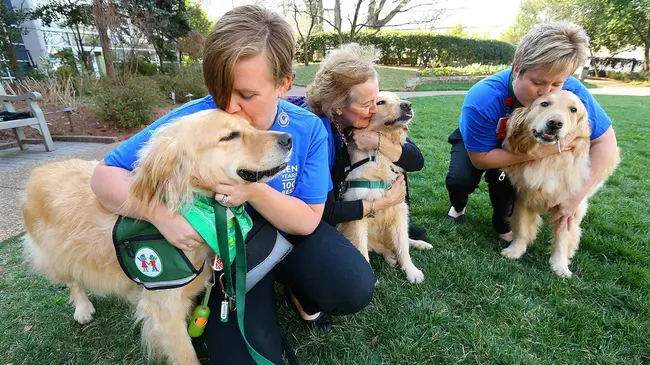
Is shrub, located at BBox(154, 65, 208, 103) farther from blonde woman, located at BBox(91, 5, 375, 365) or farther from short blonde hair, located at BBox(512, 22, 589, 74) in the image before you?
short blonde hair, located at BBox(512, 22, 589, 74)

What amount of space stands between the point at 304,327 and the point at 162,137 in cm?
133

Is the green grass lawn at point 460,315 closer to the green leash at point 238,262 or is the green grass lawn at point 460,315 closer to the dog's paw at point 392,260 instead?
the dog's paw at point 392,260

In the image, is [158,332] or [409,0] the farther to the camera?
[409,0]

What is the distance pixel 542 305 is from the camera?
7.11 ft

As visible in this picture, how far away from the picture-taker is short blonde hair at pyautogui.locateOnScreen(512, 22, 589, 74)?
209 centimetres

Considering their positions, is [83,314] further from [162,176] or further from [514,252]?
[514,252]

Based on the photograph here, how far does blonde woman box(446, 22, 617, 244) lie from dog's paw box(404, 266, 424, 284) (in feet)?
3.25

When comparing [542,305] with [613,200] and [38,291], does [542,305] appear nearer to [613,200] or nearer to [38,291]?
[613,200]

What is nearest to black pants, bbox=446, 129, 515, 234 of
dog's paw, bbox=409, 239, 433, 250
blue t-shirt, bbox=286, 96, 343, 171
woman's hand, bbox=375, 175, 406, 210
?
dog's paw, bbox=409, 239, 433, 250

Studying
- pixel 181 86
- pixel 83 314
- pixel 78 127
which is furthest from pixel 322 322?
pixel 181 86

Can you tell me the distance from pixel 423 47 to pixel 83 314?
2325 centimetres

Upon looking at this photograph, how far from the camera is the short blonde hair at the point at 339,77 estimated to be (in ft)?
7.07

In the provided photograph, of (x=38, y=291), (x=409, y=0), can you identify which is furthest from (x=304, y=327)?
(x=409, y=0)

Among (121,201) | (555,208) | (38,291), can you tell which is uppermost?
(121,201)
